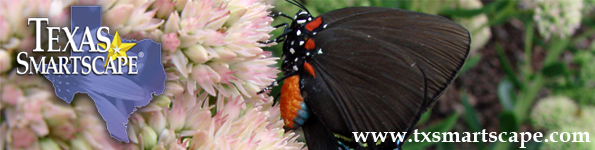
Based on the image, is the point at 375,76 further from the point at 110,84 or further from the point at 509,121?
the point at 509,121

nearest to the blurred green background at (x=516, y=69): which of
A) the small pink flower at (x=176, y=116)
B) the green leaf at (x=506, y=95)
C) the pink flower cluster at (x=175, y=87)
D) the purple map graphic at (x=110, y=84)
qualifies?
the green leaf at (x=506, y=95)

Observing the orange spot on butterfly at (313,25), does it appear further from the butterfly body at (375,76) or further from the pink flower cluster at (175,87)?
the pink flower cluster at (175,87)

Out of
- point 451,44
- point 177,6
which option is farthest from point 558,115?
point 177,6

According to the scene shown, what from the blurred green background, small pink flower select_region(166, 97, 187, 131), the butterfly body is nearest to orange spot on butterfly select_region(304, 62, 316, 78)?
the butterfly body

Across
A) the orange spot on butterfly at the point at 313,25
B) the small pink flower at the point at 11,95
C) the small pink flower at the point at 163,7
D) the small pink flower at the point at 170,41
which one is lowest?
the small pink flower at the point at 11,95

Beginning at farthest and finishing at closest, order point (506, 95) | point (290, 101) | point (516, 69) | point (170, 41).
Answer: point (516, 69) → point (506, 95) → point (290, 101) → point (170, 41)

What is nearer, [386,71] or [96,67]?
[96,67]

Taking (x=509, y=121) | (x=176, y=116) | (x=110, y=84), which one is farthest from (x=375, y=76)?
(x=509, y=121)
